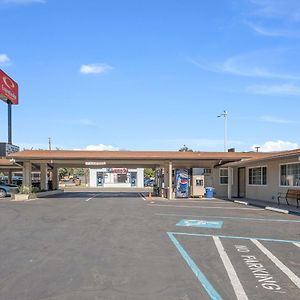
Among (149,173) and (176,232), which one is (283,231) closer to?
(176,232)

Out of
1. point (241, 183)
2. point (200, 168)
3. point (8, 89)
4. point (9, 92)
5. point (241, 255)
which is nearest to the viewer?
point (241, 255)

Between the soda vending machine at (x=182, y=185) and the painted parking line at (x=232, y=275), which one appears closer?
the painted parking line at (x=232, y=275)

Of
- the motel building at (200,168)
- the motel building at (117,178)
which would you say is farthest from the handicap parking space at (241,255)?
the motel building at (117,178)

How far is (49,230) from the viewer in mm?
13883

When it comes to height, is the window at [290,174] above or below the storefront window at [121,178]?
above

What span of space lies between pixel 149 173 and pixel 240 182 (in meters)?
66.7

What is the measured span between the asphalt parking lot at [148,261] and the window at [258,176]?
45.2 ft

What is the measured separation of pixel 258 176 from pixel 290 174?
5686 millimetres

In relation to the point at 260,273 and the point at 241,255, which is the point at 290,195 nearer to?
the point at 241,255

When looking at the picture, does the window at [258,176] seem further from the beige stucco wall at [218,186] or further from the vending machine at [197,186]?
the beige stucco wall at [218,186]

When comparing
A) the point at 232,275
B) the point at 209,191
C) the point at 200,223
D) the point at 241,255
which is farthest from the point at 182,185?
the point at 232,275

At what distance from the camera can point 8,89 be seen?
1454 inches

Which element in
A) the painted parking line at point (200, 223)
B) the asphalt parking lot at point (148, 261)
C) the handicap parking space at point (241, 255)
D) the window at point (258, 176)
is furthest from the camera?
the window at point (258, 176)

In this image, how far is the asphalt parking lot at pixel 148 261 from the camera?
263 inches
